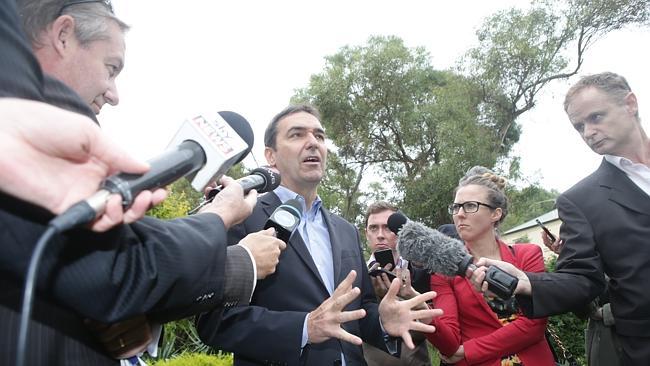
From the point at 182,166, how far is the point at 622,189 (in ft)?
9.16

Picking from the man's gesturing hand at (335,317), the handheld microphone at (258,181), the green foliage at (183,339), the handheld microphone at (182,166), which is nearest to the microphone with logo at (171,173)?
the handheld microphone at (182,166)

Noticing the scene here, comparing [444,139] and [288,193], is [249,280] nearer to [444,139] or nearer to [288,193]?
[288,193]

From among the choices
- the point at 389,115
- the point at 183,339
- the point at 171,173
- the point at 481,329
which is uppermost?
the point at 389,115

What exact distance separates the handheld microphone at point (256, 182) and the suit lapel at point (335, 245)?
0.81 meters

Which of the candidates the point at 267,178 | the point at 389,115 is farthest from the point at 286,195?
the point at 389,115

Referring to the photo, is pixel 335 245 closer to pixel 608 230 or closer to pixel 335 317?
pixel 335 317

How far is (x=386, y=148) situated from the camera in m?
22.5

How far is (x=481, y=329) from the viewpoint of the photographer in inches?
129

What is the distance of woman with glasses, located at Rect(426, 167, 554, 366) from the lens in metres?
3.13

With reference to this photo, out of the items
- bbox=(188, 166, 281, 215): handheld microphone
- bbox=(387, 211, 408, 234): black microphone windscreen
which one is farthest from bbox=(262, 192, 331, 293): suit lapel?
bbox=(387, 211, 408, 234): black microphone windscreen

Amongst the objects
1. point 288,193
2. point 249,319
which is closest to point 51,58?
point 249,319

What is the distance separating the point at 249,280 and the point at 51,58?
96cm

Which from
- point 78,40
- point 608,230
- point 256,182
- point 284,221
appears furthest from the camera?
point 608,230

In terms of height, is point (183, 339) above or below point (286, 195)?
below
